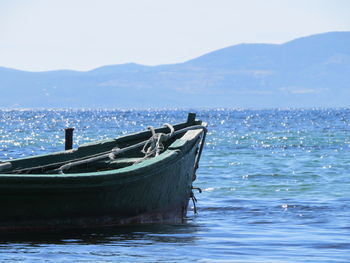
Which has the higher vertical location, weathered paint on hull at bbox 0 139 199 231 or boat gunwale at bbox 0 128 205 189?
boat gunwale at bbox 0 128 205 189

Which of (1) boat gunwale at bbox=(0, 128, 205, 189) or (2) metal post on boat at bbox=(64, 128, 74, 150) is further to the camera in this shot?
(2) metal post on boat at bbox=(64, 128, 74, 150)

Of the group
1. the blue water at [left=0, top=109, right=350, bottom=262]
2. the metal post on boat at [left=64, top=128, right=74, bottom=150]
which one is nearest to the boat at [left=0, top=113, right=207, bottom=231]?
the blue water at [left=0, top=109, right=350, bottom=262]

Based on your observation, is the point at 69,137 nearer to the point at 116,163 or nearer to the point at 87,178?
the point at 116,163

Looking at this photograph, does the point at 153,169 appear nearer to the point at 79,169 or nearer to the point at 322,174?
the point at 79,169

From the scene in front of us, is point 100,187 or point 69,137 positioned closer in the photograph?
point 100,187

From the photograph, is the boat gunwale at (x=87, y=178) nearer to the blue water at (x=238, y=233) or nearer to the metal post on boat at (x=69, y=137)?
the blue water at (x=238, y=233)

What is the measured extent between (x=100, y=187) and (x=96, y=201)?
1.19ft

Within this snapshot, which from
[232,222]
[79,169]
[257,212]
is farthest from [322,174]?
[79,169]

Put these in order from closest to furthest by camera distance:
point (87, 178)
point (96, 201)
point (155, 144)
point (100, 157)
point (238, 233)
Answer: point (87, 178), point (96, 201), point (238, 233), point (100, 157), point (155, 144)

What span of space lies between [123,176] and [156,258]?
1550 mm

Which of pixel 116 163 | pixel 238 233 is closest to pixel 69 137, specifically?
pixel 116 163

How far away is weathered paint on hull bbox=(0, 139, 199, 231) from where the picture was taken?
10.7 meters

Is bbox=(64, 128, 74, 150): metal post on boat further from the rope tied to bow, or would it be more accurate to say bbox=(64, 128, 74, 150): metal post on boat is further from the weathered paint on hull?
the weathered paint on hull

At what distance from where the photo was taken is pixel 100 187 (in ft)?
36.4
